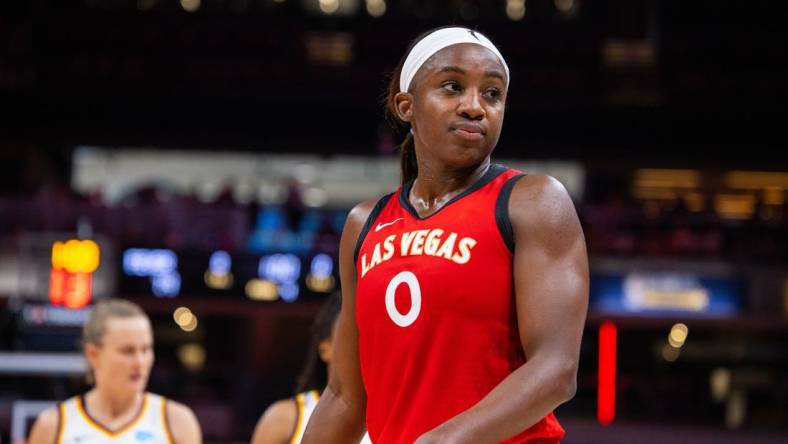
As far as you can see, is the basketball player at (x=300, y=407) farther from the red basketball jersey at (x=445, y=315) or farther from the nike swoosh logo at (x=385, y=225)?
the red basketball jersey at (x=445, y=315)

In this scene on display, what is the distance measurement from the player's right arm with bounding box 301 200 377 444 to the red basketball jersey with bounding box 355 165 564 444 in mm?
190

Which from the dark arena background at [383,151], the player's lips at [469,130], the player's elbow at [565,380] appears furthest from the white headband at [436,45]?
the dark arena background at [383,151]

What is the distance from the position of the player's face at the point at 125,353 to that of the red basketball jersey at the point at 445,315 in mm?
2450

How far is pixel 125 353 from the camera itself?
448 cm

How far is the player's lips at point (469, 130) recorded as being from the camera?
212cm

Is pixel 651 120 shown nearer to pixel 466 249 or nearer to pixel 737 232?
pixel 737 232

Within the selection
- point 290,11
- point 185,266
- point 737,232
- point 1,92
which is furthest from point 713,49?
point 1,92

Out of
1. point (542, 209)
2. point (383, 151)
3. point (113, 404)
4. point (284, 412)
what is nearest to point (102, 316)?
point (113, 404)

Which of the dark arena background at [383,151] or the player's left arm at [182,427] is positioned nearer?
the player's left arm at [182,427]

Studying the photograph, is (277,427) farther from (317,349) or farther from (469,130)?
(469,130)

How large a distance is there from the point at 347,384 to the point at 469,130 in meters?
0.61

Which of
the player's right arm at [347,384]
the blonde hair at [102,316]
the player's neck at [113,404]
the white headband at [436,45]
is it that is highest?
the white headband at [436,45]

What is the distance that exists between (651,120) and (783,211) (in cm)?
351

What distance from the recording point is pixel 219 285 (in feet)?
39.3
